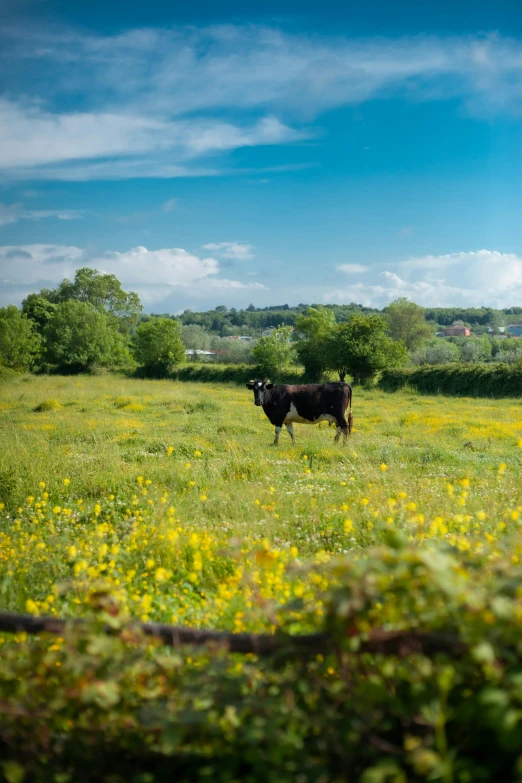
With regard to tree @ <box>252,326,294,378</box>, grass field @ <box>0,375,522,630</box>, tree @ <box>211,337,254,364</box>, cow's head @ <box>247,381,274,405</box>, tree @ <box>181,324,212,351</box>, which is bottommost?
grass field @ <box>0,375,522,630</box>

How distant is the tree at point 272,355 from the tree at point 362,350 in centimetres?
918

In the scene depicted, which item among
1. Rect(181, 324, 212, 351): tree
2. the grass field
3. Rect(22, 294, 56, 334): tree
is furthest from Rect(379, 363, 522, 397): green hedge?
Rect(181, 324, 212, 351): tree

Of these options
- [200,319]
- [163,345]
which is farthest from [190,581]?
[200,319]

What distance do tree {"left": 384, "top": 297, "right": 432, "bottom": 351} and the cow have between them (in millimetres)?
97895

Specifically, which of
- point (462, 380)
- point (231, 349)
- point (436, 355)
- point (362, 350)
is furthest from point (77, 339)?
point (436, 355)

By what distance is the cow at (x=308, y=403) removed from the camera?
56.5 feet

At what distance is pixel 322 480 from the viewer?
10.1 meters

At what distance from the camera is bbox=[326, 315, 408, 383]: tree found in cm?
4453

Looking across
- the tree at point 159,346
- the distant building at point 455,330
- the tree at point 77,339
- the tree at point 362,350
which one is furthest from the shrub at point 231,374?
the distant building at point 455,330

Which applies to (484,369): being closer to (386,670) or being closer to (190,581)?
(190,581)

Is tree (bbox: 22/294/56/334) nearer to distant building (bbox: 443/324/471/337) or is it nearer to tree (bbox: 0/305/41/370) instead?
tree (bbox: 0/305/41/370)

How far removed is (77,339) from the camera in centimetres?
7038

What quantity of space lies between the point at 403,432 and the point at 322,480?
7907 millimetres

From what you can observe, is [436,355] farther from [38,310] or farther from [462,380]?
[38,310]
